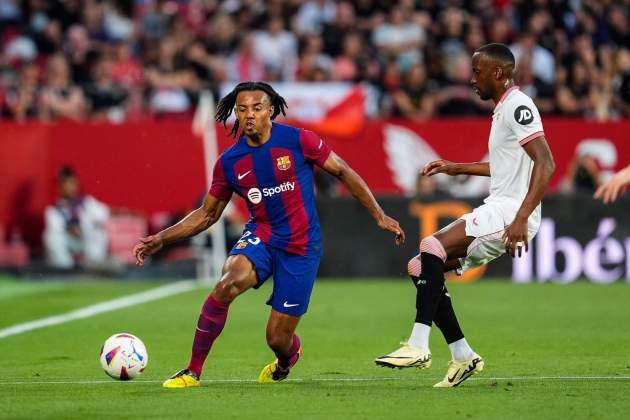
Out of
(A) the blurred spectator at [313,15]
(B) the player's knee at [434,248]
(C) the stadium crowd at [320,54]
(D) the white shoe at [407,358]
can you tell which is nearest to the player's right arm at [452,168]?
(B) the player's knee at [434,248]

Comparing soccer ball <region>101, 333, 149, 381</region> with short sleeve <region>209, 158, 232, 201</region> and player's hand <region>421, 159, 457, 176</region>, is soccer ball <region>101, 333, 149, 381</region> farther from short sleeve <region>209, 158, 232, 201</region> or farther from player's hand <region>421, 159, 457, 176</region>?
player's hand <region>421, 159, 457, 176</region>

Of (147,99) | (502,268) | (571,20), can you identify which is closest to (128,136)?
(147,99)

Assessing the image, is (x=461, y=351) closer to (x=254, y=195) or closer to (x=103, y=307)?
(x=254, y=195)

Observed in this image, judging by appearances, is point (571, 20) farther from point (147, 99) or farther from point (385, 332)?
point (385, 332)

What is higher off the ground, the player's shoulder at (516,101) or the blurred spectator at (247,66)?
the blurred spectator at (247,66)

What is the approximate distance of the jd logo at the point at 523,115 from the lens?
865 centimetres

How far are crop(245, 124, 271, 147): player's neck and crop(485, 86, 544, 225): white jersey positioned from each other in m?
1.53

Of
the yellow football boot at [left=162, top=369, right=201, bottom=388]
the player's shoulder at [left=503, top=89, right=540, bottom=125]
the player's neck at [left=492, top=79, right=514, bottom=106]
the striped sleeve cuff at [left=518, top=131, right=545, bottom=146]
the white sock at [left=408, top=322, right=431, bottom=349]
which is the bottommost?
the yellow football boot at [left=162, top=369, right=201, bottom=388]

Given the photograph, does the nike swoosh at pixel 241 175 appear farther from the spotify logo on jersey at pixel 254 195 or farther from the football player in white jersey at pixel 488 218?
the football player in white jersey at pixel 488 218

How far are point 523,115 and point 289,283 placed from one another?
77.1 inches

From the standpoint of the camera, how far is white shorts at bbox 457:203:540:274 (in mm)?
8812

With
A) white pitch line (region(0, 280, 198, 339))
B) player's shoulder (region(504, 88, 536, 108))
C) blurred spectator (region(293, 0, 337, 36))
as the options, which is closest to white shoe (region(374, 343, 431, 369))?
player's shoulder (region(504, 88, 536, 108))

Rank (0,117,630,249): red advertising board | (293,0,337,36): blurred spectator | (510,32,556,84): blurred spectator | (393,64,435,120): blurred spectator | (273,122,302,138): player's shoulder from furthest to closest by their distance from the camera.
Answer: (293,0,337,36): blurred spectator < (510,32,556,84): blurred spectator < (393,64,435,120): blurred spectator < (0,117,630,249): red advertising board < (273,122,302,138): player's shoulder

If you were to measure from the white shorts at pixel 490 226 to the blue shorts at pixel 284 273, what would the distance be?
1163 mm
